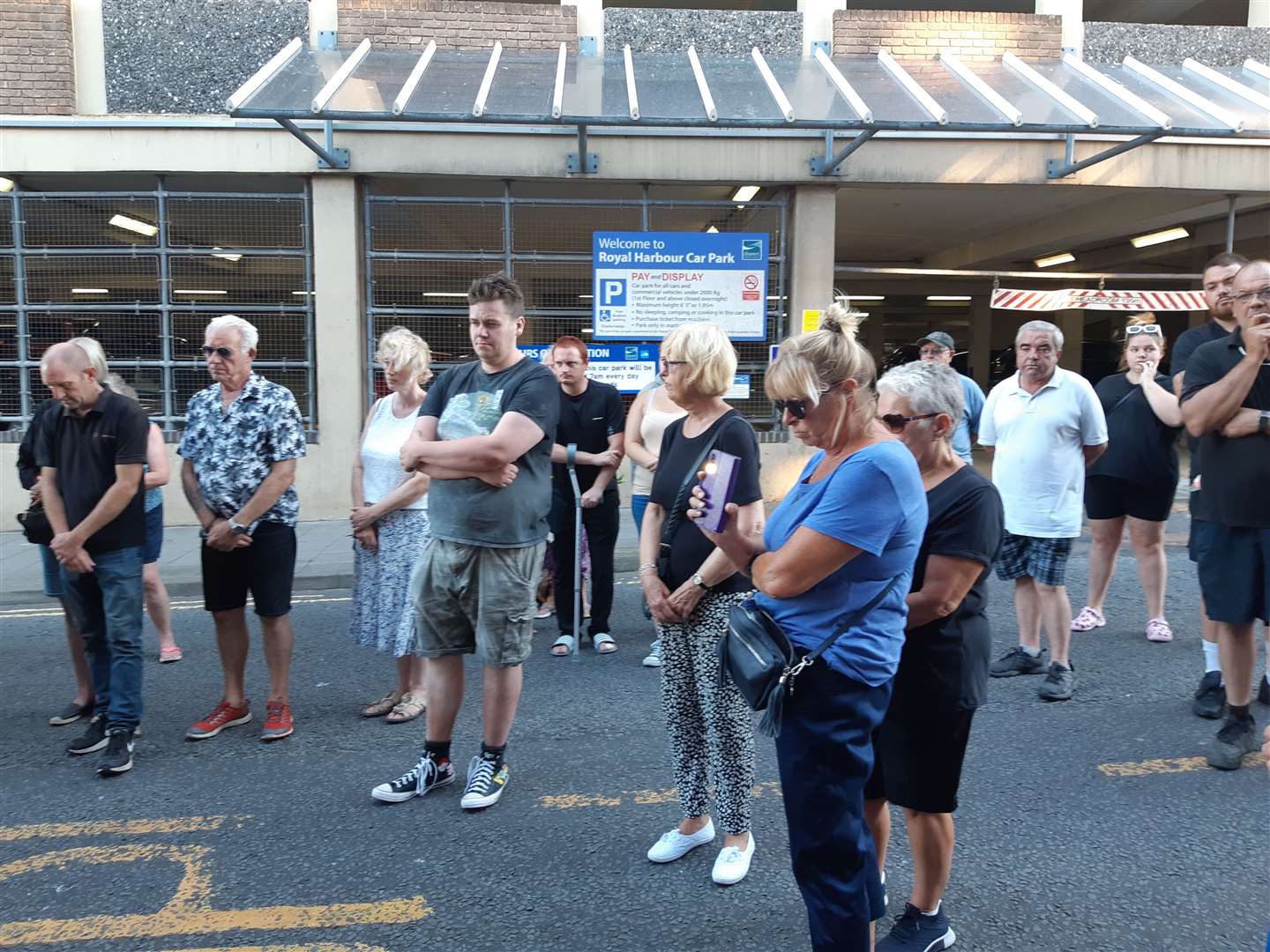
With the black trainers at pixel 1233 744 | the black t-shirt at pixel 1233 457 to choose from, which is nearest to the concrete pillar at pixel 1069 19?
the black t-shirt at pixel 1233 457

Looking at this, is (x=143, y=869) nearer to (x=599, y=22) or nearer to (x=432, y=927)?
(x=432, y=927)

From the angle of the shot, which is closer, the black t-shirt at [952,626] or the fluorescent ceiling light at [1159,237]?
the black t-shirt at [952,626]

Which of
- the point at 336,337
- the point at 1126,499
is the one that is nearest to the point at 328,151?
the point at 336,337

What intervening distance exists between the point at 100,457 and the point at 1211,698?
17.1 ft

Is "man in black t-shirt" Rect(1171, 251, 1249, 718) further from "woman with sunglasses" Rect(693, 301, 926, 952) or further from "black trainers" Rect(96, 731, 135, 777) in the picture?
"black trainers" Rect(96, 731, 135, 777)

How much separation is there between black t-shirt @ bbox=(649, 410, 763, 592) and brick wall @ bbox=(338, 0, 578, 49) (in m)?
8.88

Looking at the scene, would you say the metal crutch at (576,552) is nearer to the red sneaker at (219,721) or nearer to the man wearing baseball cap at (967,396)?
the red sneaker at (219,721)

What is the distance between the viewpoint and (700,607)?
3.13 metres

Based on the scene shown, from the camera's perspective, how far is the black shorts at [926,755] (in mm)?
2475

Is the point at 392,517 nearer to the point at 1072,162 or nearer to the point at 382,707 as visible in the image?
the point at 382,707

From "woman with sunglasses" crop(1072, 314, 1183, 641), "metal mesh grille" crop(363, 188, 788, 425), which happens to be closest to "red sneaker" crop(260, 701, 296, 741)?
"woman with sunglasses" crop(1072, 314, 1183, 641)

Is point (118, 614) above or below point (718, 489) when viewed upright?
below

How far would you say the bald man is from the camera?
4.00 m

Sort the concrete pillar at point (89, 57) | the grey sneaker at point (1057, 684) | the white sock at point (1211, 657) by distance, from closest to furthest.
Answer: the white sock at point (1211, 657) → the grey sneaker at point (1057, 684) → the concrete pillar at point (89, 57)
